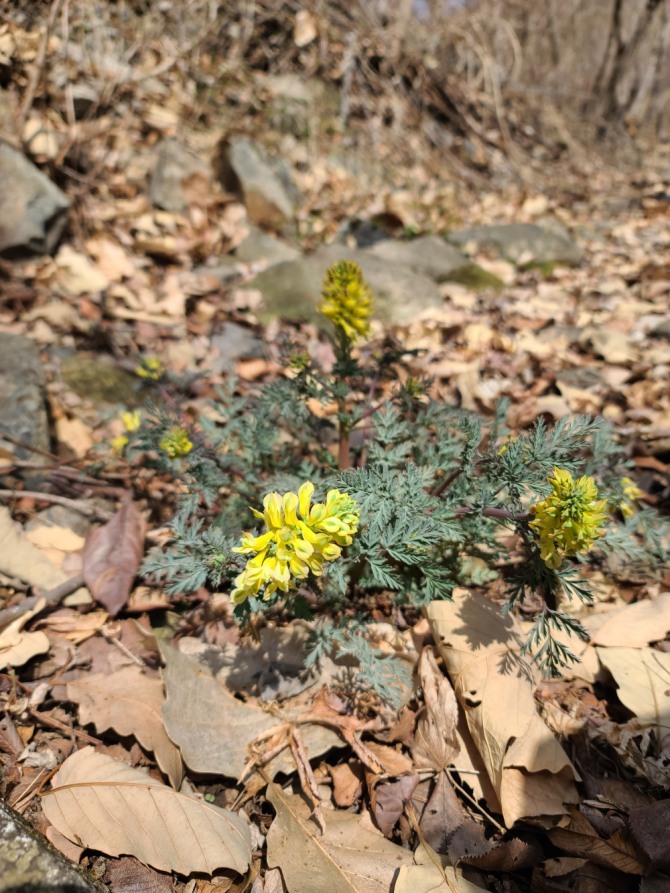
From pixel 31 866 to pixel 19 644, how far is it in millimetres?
957

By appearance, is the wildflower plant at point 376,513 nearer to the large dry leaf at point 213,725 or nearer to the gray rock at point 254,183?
the large dry leaf at point 213,725

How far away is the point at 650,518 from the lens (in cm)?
238

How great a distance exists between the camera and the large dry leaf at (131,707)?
1938 mm

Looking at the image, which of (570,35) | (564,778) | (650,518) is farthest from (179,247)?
(570,35)

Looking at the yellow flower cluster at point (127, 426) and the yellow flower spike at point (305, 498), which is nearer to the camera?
the yellow flower spike at point (305, 498)

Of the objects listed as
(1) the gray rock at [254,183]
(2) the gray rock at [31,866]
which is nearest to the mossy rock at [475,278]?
(1) the gray rock at [254,183]

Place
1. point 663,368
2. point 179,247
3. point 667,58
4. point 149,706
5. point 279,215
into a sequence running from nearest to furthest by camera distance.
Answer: point 149,706, point 663,368, point 179,247, point 279,215, point 667,58

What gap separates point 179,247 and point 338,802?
476 centimetres

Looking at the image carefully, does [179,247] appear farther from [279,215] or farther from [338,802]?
[338,802]

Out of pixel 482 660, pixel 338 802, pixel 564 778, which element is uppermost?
pixel 482 660

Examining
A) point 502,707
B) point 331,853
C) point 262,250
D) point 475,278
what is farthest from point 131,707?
point 475,278

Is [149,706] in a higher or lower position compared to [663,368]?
lower

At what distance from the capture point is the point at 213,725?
200cm

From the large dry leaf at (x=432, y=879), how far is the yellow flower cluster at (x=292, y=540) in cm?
91
